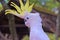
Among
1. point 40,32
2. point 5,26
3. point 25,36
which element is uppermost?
point 40,32

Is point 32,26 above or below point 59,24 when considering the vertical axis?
above

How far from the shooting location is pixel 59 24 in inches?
71.2

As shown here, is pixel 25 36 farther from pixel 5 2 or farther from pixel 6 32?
pixel 5 2

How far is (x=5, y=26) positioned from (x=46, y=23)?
0.39 metres

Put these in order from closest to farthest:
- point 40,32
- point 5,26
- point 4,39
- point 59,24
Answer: point 40,32
point 4,39
point 59,24
point 5,26

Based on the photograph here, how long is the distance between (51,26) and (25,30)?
272 millimetres

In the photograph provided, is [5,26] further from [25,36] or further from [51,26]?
[51,26]

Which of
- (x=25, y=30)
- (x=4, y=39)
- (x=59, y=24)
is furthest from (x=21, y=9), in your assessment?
(x=25, y=30)

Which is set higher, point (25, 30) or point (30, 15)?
point (30, 15)

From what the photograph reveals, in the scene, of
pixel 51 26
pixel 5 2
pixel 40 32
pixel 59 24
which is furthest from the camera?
pixel 51 26

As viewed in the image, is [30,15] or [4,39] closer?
[30,15]

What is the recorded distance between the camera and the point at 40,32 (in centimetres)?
94

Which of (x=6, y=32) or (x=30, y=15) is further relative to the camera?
(x=6, y=32)

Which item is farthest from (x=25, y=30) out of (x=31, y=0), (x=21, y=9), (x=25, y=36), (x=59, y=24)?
(x=21, y=9)
